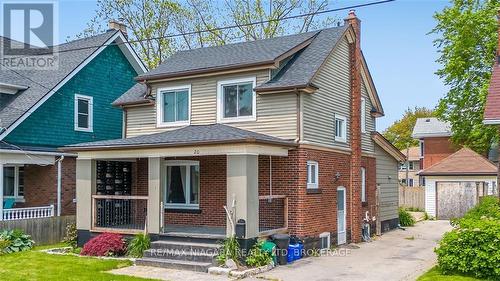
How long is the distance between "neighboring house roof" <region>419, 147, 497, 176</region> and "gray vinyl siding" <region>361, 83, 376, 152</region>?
33.6 feet

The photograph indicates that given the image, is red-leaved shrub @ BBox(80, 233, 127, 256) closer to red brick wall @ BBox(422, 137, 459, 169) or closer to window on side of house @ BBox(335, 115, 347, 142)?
window on side of house @ BBox(335, 115, 347, 142)

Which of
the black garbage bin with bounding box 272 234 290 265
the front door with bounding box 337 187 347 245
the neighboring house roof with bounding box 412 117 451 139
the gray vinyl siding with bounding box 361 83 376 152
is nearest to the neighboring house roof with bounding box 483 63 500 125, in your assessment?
the black garbage bin with bounding box 272 234 290 265

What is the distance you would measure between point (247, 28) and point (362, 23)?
56.9 feet

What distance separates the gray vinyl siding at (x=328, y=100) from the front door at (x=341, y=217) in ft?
5.79

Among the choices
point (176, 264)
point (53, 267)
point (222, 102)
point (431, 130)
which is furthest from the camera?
point (431, 130)

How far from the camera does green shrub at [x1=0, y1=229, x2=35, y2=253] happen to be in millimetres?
16203

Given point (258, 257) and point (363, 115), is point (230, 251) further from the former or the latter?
point (363, 115)

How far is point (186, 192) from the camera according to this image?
18500mm

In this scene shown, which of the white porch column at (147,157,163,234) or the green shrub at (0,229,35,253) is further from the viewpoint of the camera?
the green shrub at (0,229,35,253)

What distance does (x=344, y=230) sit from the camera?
63.7 feet

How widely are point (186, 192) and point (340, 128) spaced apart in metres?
6.22

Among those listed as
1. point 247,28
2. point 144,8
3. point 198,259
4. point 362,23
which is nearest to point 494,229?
point 198,259

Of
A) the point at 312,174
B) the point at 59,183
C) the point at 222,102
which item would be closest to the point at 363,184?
the point at 312,174

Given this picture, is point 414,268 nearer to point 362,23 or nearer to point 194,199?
point 194,199
